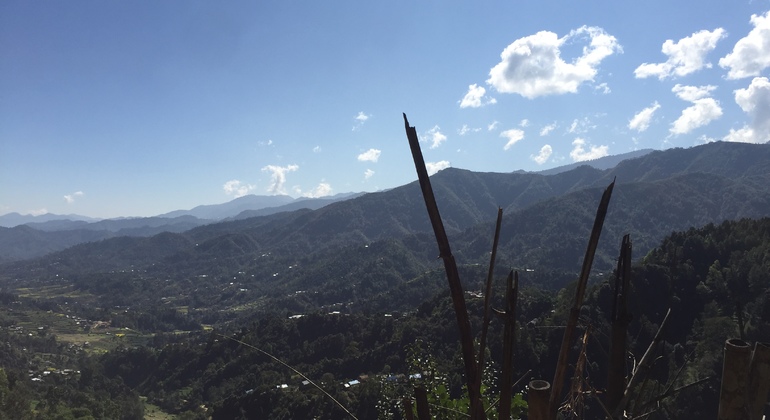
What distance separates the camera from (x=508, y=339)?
33.4 inches

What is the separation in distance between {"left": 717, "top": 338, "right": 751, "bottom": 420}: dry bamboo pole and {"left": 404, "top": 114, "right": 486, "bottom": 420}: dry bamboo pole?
0.62 m

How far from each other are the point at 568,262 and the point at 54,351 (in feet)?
417

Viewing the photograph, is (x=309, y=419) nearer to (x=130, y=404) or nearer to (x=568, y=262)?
(x=130, y=404)

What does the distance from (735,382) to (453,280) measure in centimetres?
76

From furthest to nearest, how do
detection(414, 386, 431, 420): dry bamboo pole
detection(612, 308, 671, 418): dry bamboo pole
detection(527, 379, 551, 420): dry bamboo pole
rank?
detection(612, 308, 671, 418): dry bamboo pole
detection(527, 379, 551, 420): dry bamboo pole
detection(414, 386, 431, 420): dry bamboo pole

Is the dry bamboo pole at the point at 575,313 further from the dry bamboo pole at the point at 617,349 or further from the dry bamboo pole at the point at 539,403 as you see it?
the dry bamboo pole at the point at 617,349

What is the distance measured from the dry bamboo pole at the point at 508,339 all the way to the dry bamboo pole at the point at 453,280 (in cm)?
6

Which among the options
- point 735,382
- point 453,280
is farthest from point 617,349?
point 453,280

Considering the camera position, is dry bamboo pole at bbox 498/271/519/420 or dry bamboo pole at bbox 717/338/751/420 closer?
dry bamboo pole at bbox 498/271/519/420

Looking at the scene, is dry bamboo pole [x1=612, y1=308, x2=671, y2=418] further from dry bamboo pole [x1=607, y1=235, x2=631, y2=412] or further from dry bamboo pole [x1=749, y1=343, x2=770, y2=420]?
dry bamboo pole [x1=749, y1=343, x2=770, y2=420]

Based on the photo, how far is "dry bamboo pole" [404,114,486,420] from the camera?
0.81 m

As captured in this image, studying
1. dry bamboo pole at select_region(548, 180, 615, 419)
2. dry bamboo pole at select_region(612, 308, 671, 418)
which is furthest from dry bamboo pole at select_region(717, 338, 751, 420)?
dry bamboo pole at select_region(548, 180, 615, 419)

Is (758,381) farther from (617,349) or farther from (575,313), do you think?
(575,313)

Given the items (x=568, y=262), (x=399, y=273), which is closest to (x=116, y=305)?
(x=399, y=273)
